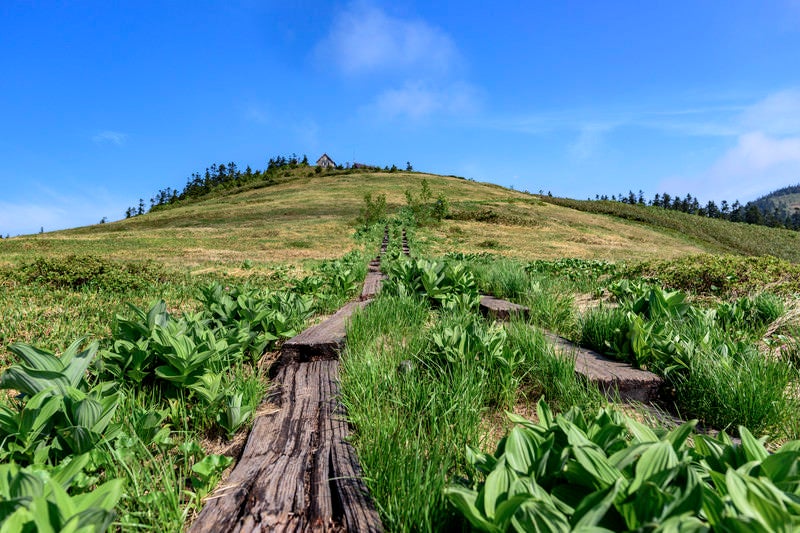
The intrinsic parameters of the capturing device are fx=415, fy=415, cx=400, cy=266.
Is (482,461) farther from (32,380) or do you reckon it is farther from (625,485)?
(32,380)

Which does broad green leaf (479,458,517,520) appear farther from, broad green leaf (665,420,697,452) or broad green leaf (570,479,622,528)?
broad green leaf (665,420,697,452)

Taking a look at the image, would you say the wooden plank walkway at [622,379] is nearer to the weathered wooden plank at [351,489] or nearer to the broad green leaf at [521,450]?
the broad green leaf at [521,450]

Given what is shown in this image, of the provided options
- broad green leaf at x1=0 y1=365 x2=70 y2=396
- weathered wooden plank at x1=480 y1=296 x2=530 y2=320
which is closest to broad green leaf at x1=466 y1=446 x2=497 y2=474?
broad green leaf at x1=0 y1=365 x2=70 y2=396

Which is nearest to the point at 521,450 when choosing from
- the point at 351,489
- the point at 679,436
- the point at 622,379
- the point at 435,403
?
the point at 679,436

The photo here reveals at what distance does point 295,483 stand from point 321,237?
21.6m

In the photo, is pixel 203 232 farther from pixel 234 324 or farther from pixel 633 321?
pixel 633 321

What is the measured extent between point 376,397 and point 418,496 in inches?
41.5

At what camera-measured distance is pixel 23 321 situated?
466 cm

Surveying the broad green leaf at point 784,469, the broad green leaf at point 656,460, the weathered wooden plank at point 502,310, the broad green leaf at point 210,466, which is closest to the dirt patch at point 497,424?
the broad green leaf at point 656,460

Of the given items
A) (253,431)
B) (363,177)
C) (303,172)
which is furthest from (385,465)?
(303,172)

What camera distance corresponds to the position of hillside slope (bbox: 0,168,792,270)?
641 inches

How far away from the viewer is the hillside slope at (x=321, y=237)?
16.3 metres

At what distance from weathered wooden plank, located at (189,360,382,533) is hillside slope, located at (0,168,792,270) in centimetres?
1002

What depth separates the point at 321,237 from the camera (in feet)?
75.6
